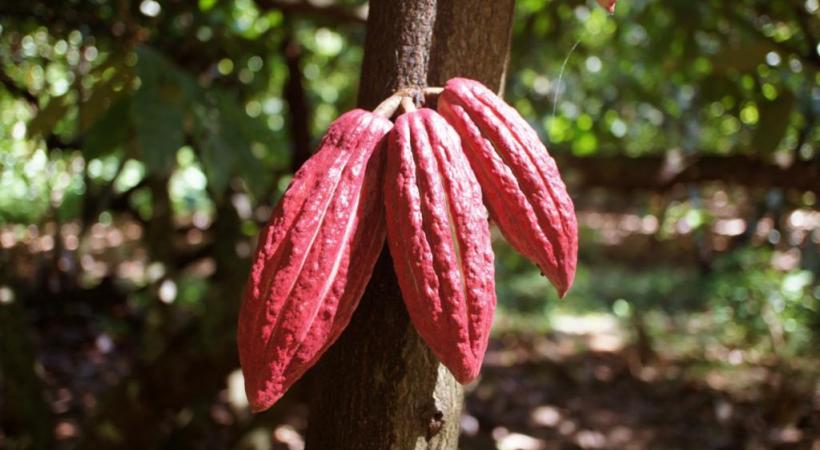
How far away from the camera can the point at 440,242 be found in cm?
69

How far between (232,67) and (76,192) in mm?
2220

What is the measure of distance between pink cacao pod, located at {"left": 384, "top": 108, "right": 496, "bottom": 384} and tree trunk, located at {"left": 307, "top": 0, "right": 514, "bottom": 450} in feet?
0.32

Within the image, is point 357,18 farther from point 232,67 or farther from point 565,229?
point 565,229

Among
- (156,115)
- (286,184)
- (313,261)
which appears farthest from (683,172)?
(313,261)

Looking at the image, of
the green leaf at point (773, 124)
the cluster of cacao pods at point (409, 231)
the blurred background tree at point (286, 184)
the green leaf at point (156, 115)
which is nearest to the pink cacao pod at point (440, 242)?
the cluster of cacao pods at point (409, 231)

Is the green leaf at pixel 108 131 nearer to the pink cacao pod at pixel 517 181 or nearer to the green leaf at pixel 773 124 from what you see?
the pink cacao pod at pixel 517 181

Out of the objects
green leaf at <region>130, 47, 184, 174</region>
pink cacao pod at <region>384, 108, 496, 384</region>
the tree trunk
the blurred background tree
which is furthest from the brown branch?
pink cacao pod at <region>384, 108, 496, 384</region>

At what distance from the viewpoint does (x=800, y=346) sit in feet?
10.6

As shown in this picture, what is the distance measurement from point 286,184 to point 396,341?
6.55ft

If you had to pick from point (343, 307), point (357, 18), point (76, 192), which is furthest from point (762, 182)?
point (76, 192)

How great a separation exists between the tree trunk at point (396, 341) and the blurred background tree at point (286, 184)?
18 centimetres

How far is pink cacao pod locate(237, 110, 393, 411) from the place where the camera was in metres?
0.70

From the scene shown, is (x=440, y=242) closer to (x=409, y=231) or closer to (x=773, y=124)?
(x=409, y=231)

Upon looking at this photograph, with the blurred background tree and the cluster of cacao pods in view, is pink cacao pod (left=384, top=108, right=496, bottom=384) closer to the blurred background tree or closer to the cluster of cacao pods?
the cluster of cacao pods
